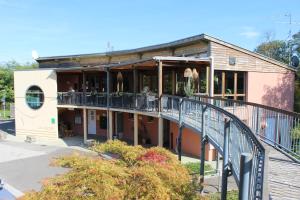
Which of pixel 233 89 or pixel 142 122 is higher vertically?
pixel 233 89

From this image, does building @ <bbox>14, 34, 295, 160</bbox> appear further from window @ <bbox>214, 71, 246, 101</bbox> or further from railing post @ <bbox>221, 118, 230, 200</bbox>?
railing post @ <bbox>221, 118, 230, 200</bbox>

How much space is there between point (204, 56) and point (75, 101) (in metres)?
11.4

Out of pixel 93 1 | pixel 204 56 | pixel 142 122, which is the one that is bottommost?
pixel 142 122

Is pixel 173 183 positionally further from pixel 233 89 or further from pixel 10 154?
pixel 10 154

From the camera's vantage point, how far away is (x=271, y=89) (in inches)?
844

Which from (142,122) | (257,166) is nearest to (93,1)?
(142,122)

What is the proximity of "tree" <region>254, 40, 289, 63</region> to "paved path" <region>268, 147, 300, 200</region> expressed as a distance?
33468mm

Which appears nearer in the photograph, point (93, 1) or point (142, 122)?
point (142, 122)

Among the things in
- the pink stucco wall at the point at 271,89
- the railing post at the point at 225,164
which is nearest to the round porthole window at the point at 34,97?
the pink stucco wall at the point at 271,89

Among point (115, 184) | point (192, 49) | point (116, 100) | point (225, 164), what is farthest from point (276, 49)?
point (115, 184)

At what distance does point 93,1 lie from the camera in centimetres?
2569

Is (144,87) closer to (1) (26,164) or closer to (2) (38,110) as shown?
(1) (26,164)

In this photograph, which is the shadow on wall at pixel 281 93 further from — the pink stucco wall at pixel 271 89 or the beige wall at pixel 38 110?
the beige wall at pixel 38 110

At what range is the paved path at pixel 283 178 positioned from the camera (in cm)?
492
